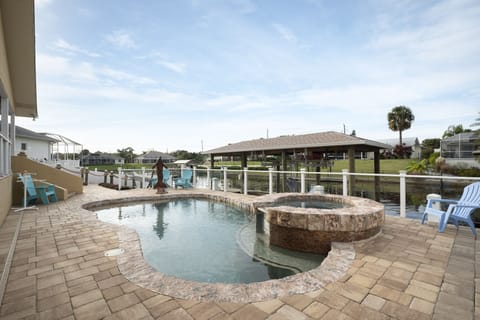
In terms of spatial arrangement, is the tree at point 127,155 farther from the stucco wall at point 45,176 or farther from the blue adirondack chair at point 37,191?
the blue adirondack chair at point 37,191

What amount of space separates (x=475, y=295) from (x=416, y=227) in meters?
2.47

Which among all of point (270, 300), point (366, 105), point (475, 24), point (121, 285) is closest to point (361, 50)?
point (475, 24)

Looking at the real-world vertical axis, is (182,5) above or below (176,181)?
above

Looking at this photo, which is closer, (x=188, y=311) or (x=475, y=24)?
(x=188, y=311)

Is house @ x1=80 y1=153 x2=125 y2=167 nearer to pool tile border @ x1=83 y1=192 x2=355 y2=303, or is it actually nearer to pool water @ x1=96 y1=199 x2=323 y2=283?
pool water @ x1=96 y1=199 x2=323 y2=283

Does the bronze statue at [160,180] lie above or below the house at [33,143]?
below

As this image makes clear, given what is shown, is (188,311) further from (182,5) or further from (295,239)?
(182,5)

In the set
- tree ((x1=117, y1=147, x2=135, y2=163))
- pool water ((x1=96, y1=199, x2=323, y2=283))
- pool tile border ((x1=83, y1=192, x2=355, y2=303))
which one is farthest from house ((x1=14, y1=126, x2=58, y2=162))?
tree ((x1=117, y1=147, x2=135, y2=163))

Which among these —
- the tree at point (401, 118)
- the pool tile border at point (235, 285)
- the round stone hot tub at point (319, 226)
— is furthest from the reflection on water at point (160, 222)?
the tree at point (401, 118)

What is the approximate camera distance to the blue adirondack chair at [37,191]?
6225mm

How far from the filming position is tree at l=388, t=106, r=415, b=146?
100 ft

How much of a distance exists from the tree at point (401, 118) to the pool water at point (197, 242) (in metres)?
34.1

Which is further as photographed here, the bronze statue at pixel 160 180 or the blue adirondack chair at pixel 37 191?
the bronze statue at pixel 160 180

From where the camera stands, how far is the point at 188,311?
1773 mm
